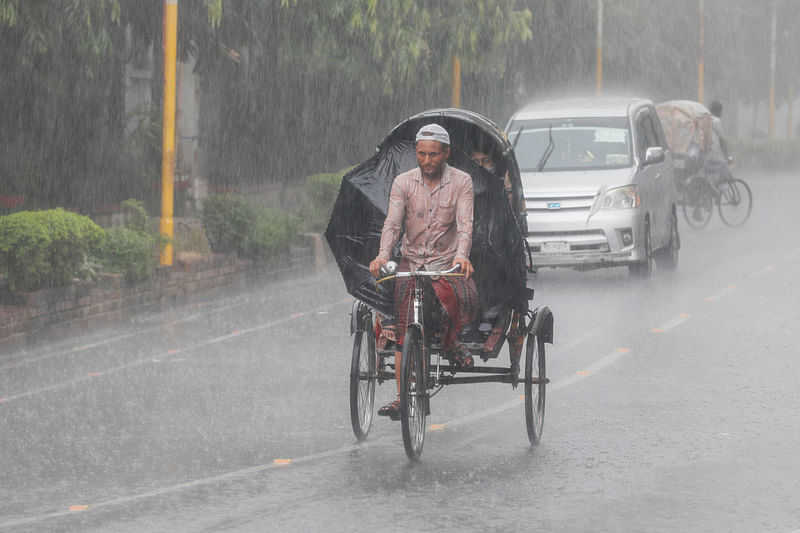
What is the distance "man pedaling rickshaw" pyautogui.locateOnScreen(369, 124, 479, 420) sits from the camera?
841 cm

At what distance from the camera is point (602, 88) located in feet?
142

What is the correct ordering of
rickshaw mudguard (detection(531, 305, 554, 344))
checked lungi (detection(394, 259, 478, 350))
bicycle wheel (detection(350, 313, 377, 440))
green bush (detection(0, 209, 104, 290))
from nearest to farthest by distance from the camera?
checked lungi (detection(394, 259, 478, 350)) < bicycle wheel (detection(350, 313, 377, 440)) < rickshaw mudguard (detection(531, 305, 554, 344)) < green bush (detection(0, 209, 104, 290))

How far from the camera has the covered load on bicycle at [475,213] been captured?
884 cm

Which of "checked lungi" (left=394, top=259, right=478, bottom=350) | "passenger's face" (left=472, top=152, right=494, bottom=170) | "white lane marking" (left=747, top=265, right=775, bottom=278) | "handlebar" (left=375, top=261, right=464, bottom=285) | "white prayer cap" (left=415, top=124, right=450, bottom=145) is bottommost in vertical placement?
"white lane marking" (left=747, top=265, right=775, bottom=278)

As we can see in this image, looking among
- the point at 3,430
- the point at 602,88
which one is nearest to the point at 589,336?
the point at 3,430

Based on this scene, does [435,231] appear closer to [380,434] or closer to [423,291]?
[423,291]

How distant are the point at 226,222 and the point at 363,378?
958cm

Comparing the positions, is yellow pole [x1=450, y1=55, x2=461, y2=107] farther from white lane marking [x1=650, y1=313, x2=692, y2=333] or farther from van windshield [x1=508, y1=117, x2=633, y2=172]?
white lane marking [x1=650, y1=313, x2=692, y2=333]

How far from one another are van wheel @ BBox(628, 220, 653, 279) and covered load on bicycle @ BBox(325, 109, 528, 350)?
7.87m

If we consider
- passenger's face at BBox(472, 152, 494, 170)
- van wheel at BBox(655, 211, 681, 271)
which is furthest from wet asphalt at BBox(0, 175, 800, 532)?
van wheel at BBox(655, 211, 681, 271)

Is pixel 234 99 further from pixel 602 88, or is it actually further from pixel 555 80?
pixel 602 88

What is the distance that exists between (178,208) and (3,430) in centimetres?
1445

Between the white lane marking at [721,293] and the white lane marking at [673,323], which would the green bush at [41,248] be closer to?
the white lane marking at [673,323]

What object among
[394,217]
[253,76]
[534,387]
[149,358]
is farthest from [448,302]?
[253,76]
